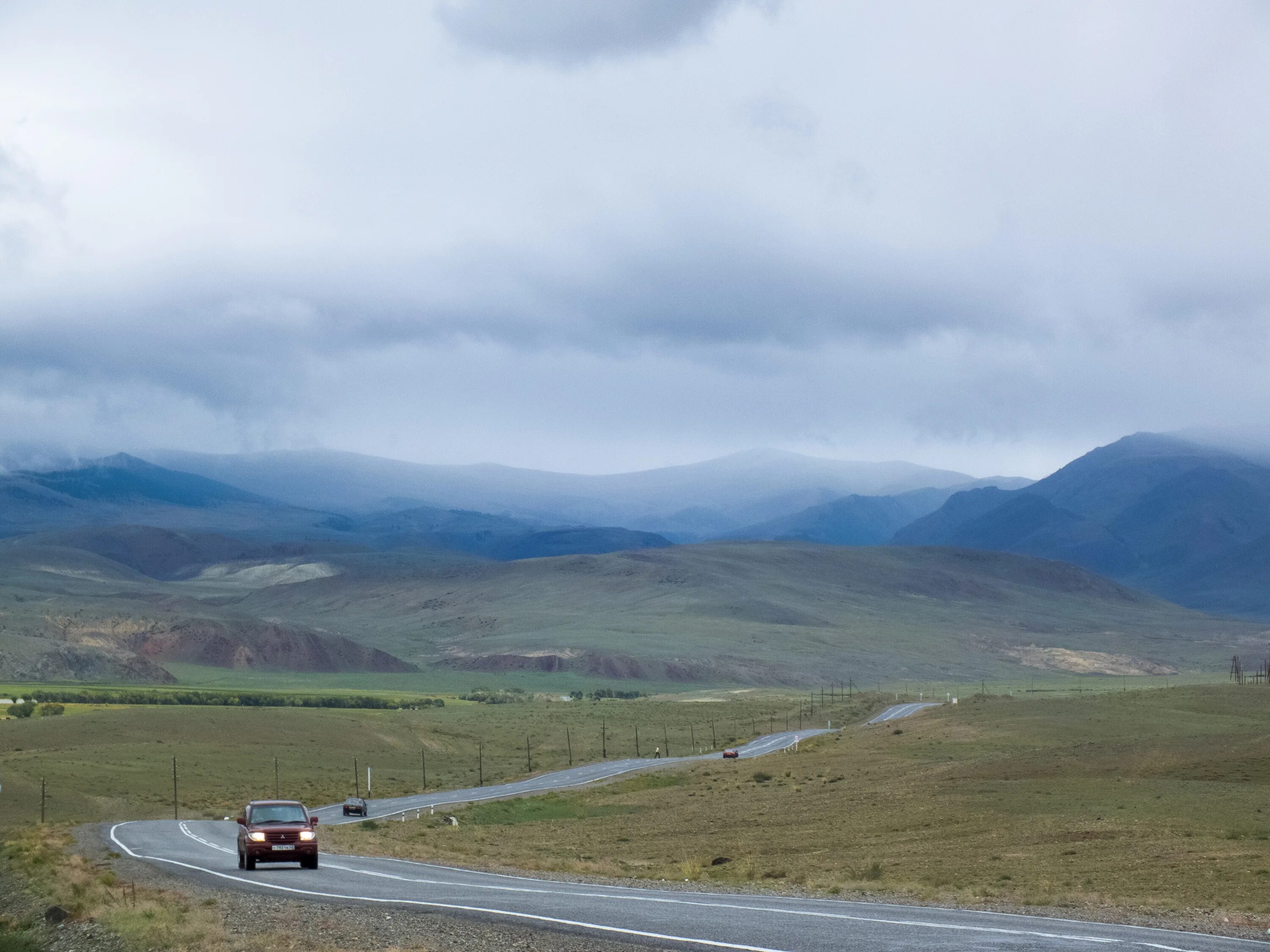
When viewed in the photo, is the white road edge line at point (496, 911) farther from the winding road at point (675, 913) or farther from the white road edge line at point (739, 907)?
the white road edge line at point (739, 907)

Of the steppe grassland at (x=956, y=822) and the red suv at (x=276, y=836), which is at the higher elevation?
the red suv at (x=276, y=836)

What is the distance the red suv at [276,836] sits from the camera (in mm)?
34688

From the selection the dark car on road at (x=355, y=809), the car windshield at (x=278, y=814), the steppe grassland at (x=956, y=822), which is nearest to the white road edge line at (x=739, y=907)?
the car windshield at (x=278, y=814)

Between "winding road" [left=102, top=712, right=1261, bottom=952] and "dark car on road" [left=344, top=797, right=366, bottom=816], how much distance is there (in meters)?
25.6

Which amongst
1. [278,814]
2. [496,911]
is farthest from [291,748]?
[496,911]

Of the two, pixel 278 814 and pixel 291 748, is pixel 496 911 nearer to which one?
pixel 278 814

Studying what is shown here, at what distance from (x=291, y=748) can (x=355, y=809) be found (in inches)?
1619

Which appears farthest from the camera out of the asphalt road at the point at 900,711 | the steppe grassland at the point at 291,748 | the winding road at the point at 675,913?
the asphalt road at the point at 900,711

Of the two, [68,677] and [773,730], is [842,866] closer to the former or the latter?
[773,730]

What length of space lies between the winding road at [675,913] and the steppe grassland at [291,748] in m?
39.8

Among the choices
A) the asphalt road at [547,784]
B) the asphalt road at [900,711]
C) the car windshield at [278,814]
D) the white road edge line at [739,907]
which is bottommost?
the asphalt road at [900,711]

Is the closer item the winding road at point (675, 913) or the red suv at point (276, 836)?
the winding road at point (675, 913)

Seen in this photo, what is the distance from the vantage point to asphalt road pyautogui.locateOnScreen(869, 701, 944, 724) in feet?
405

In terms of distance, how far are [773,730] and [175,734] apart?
51769 millimetres
